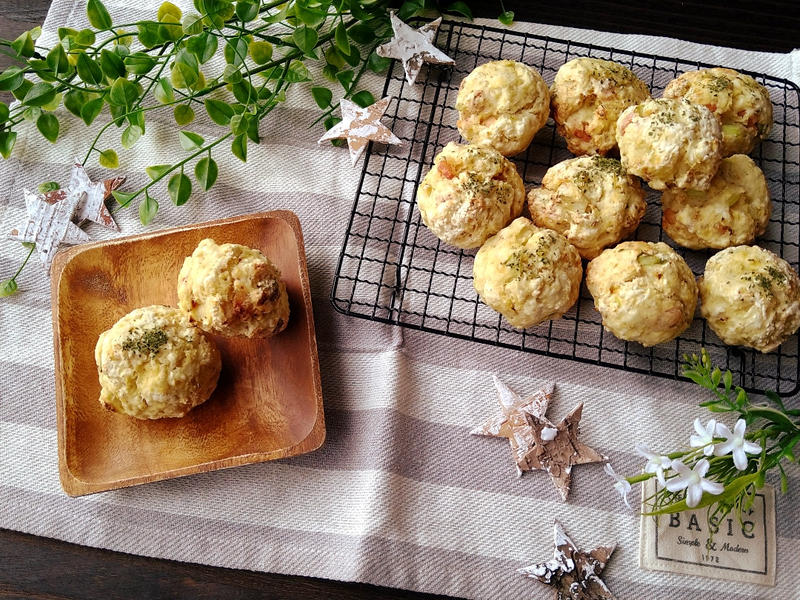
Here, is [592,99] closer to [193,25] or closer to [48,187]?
[193,25]

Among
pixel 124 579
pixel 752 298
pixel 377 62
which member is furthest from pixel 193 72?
pixel 752 298

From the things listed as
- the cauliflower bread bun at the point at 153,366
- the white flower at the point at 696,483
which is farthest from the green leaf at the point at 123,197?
the white flower at the point at 696,483

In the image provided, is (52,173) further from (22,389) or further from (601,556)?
(601,556)

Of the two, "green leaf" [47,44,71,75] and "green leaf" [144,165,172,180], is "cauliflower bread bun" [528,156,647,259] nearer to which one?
"green leaf" [144,165,172,180]

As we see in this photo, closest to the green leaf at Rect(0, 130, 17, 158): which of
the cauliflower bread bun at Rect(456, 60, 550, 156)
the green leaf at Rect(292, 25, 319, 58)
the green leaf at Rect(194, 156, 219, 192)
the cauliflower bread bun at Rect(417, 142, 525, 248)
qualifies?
the green leaf at Rect(194, 156, 219, 192)

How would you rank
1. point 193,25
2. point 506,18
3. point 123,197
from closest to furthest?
point 193,25 < point 123,197 < point 506,18

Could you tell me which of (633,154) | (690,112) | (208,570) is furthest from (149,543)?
(690,112)
